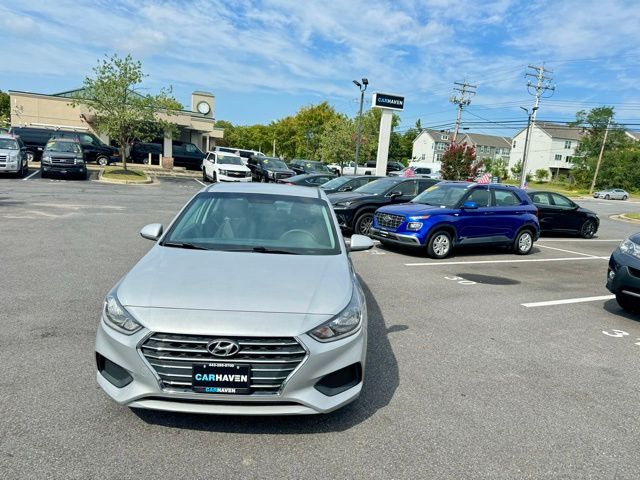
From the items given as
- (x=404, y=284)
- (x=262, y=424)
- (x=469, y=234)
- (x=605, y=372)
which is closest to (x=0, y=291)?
(x=262, y=424)

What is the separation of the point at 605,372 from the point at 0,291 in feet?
23.3

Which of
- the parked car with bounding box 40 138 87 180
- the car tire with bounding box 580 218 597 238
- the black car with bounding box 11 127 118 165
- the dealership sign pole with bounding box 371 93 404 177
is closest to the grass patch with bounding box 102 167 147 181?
the parked car with bounding box 40 138 87 180

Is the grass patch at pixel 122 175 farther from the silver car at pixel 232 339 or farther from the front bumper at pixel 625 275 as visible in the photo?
the front bumper at pixel 625 275

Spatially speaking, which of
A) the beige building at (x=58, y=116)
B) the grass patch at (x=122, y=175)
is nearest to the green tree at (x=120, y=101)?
the grass patch at (x=122, y=175)

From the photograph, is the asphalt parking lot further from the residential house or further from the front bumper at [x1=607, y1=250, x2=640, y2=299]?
the residential house

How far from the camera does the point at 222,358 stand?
277 cm

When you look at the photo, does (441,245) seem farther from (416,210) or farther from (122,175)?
(122,175)

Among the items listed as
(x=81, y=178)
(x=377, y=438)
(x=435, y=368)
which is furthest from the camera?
(x=81, y=178)

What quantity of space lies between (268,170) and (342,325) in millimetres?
23709

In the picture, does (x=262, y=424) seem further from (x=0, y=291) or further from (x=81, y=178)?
(x=81, y=178)

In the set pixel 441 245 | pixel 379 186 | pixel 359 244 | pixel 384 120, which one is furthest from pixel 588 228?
pixel 384 120

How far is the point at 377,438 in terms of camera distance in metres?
3.14

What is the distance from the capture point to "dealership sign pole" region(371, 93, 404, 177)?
30.6 metres

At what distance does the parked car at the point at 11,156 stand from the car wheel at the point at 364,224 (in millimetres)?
17268
